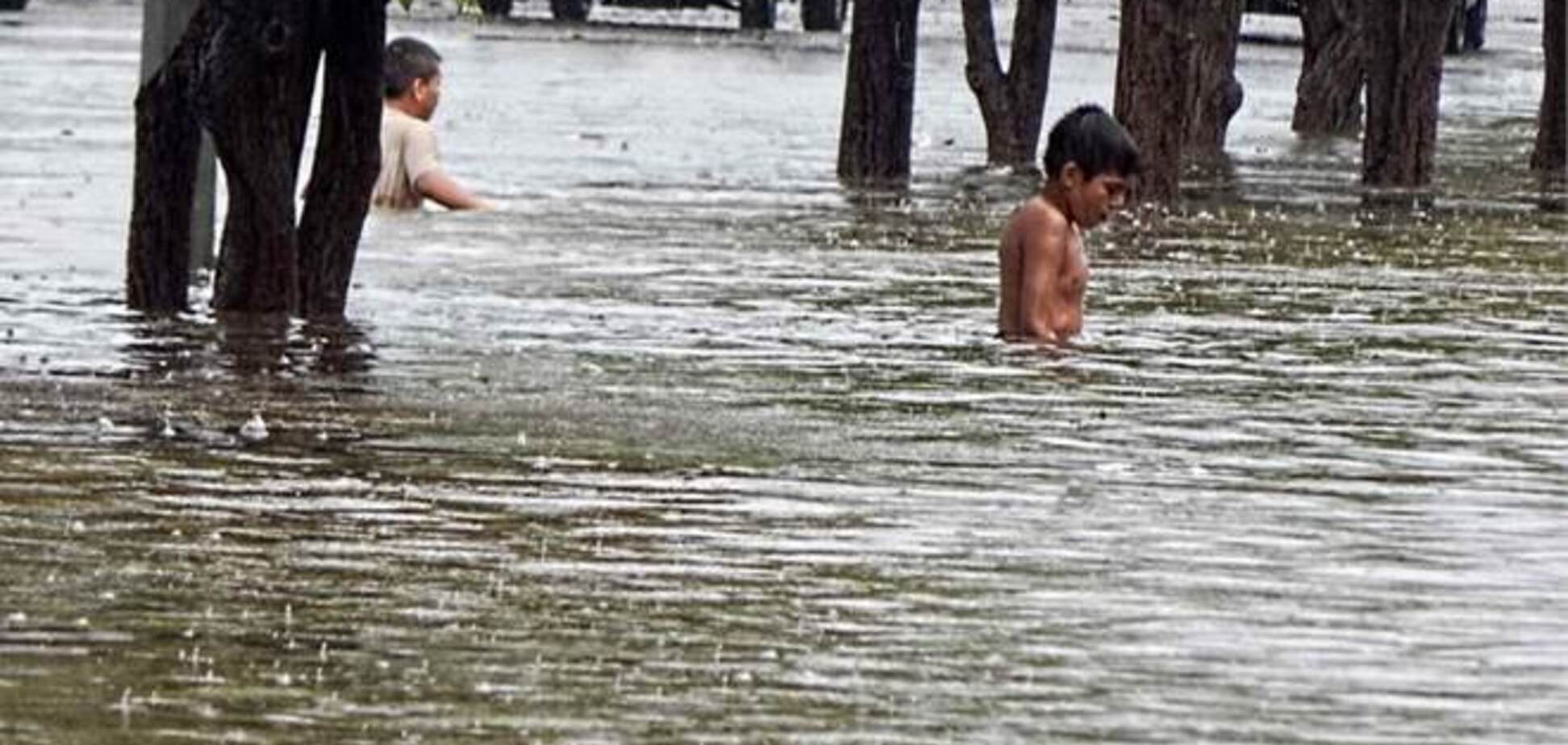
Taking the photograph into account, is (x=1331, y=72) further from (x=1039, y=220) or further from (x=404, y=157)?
(x=1039, y=220)

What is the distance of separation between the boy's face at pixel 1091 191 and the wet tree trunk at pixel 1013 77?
36.6 ft

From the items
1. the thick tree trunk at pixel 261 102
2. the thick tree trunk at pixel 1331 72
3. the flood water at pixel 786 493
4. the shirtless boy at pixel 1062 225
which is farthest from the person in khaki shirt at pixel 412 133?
the thick tree trunk at pixel 1331 72

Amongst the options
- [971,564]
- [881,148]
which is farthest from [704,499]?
[881,148]

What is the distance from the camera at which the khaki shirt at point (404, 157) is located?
1906 cm

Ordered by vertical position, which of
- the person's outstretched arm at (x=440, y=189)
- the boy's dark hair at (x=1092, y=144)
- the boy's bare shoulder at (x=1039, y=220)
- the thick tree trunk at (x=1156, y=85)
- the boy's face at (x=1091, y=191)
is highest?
the boy's dark hair at (x=1092, y=144)

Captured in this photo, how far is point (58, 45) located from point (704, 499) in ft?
105

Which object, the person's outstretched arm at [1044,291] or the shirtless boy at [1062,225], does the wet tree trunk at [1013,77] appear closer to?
the shirtless boy at [1062,225]

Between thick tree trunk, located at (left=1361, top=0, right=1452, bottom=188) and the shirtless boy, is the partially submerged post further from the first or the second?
A: thick tree trunk, located at (left=1361, top=0, right=1452, bottom=188)

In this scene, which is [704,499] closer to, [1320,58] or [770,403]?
[770,403]

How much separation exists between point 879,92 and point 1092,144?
9466mm

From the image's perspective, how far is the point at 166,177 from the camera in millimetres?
13531

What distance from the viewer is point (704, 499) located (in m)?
9.66

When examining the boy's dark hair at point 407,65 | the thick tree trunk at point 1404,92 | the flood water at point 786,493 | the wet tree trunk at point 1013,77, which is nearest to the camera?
the flood water at point 786,493

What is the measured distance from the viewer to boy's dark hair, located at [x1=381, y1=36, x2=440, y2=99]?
61.9 feet
